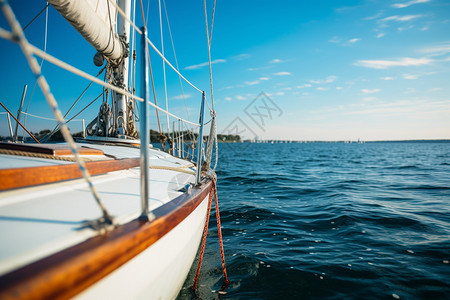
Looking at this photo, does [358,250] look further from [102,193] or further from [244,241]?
[102,193]

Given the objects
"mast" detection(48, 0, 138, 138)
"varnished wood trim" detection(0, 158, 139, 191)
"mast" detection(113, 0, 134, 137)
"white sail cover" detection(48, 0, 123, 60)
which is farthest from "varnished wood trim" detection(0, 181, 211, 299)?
"mast" detection(113, 0, 134, 137)

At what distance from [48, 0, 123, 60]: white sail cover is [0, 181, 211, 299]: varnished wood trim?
92.5 inches

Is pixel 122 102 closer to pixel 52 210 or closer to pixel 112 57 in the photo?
pixel 112 57

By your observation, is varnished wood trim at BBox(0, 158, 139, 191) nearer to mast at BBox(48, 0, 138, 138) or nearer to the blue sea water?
the blue sea water

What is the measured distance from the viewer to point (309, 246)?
366 cm

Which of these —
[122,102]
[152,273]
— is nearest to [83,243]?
[152,273]

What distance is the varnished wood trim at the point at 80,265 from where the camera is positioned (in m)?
0.70

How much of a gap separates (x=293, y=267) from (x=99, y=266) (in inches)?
107

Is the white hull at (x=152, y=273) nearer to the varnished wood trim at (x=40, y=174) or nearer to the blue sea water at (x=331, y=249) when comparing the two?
the varnished wood trim at (x=40, y=174)

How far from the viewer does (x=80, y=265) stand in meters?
0.87

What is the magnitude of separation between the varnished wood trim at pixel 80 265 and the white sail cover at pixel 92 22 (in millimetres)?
2349

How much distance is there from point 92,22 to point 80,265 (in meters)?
2.91

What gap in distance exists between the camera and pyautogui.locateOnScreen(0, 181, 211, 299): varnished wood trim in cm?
70

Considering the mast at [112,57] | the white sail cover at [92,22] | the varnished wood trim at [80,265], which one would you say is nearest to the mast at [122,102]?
the mast at [112,57]
